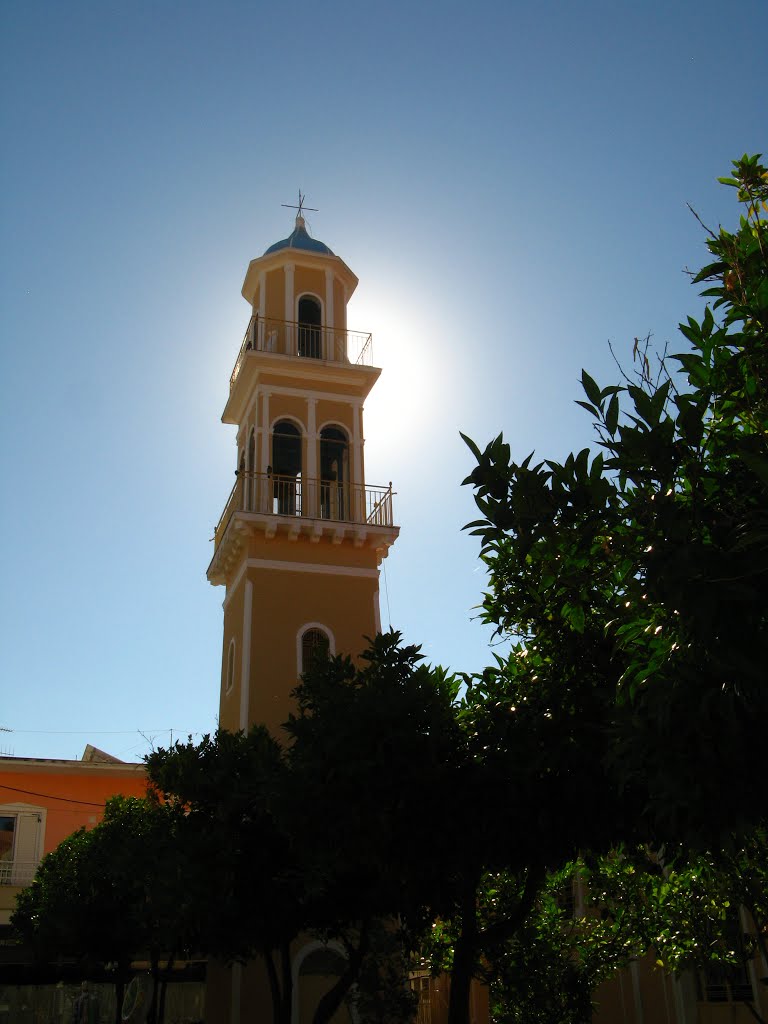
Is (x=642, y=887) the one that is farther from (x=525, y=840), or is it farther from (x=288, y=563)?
(x=288, y=563)

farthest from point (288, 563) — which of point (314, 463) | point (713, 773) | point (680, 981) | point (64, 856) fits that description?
point (713, 773)

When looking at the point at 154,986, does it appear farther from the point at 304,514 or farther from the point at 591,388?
the point at 591,388

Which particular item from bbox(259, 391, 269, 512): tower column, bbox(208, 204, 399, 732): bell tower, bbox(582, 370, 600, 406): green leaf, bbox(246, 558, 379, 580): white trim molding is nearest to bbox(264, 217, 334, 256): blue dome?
bbox(208, 204, 399, 732): bell tower

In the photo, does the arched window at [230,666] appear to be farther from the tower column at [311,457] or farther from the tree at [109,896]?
the tower column at [311,457]

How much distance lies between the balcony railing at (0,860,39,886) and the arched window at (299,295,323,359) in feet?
49.5

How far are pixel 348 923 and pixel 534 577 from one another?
18.1 feet

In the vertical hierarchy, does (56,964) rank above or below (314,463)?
below

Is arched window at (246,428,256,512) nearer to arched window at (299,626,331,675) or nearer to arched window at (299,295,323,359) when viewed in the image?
arched window at (299,295,323,359)

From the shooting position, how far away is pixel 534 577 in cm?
746

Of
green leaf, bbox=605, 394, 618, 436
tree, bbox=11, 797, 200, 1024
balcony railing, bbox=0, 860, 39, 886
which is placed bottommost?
tree, bbox=11, 797, 200, 1024

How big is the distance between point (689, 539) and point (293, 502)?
14886 mm

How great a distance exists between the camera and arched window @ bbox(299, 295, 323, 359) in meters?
21.7

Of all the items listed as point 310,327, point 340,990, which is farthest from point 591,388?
point 310,327

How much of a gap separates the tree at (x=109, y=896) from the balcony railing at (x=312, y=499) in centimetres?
604
